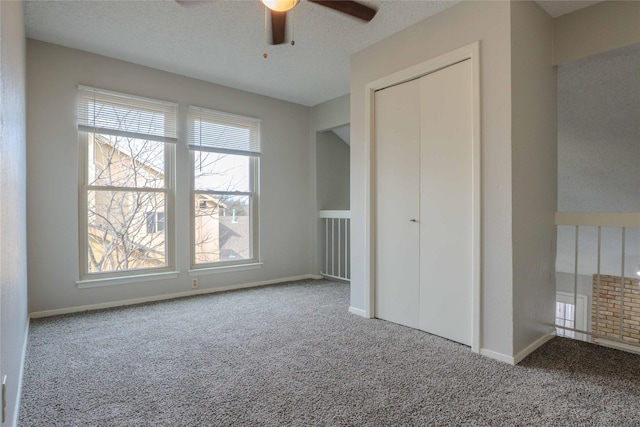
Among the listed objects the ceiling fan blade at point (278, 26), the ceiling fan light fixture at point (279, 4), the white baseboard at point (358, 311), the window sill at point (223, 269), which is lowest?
the white baseboard at point (358, 311)

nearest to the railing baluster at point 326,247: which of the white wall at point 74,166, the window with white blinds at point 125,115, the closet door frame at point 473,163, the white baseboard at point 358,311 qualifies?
the white wall at point 74,166

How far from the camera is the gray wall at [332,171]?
5.08m

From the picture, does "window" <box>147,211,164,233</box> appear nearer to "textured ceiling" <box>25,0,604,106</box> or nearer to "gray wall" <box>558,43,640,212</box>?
"textured ceiling" <box>25,0,604,106</box>

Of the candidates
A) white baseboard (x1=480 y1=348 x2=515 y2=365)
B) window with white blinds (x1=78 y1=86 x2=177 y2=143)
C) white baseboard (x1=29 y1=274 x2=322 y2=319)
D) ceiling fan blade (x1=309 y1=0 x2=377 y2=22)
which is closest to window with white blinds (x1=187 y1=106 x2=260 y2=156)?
window with white blinds (x1=78 y1=86 x2=177 y2=143)

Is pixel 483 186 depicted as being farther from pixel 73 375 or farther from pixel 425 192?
pixel 73 375

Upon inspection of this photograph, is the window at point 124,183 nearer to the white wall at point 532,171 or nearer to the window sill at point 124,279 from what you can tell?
the window sill at point 124,279

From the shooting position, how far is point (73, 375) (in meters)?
2.04

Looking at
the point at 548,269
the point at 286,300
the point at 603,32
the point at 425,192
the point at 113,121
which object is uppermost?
the point at 603,32

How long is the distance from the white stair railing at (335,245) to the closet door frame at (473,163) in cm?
158

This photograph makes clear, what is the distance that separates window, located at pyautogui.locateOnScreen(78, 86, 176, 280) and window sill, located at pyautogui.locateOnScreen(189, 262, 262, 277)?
0.92ft

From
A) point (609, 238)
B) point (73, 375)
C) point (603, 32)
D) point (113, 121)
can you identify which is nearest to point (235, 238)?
point (113, 121)

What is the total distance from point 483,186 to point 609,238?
3615mm

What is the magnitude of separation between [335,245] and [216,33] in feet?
10.0

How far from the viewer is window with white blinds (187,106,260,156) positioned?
4.00 metres
